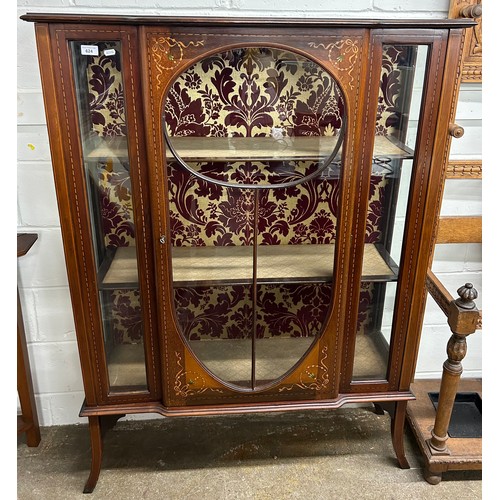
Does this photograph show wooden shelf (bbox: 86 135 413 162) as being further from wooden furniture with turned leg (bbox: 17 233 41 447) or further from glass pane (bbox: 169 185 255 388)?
wooden furniture with turned leg (bbox: 17 233 41 447)

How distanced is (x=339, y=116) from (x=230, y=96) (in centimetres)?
28

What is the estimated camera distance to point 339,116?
1262mm

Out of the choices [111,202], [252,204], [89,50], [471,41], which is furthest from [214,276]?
[471,41]

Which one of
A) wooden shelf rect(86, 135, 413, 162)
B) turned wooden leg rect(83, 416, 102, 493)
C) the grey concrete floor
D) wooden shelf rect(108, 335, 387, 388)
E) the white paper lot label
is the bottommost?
the grey concrete floor

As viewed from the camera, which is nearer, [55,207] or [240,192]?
[240,192]

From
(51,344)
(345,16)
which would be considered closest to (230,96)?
(345,16)

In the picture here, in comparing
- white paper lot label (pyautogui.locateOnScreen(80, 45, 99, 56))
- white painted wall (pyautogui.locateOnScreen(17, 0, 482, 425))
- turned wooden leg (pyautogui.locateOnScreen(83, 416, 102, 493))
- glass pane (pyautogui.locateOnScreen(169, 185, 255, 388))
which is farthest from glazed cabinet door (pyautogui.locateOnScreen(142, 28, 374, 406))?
white painted wall (pyautogui.locateOnScreen(17, 0, 482, 425))

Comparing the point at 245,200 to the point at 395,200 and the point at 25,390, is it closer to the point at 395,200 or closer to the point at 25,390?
the point at 395,200

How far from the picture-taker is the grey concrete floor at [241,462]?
1.59 meters

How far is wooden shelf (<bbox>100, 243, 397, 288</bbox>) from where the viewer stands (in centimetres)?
139

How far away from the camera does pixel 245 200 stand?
1356mm

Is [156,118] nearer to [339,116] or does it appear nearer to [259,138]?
[259,138]

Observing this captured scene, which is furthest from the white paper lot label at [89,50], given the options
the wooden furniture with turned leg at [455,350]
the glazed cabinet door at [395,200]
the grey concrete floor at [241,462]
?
the grey concrete floor at [241,462]

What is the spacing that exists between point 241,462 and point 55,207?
1.02 metres
